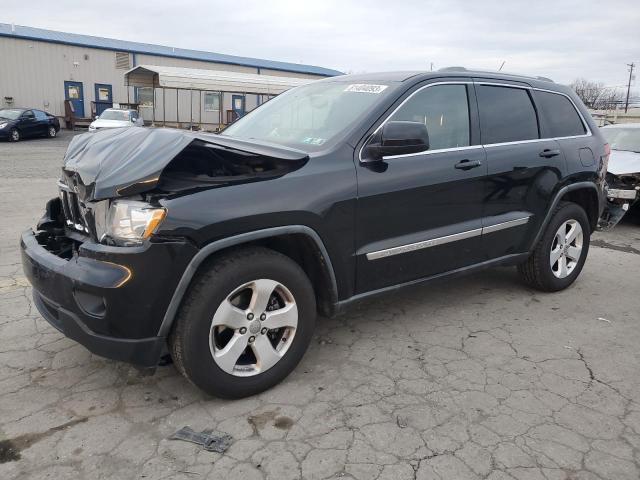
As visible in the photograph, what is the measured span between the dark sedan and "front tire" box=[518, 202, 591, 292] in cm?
2182

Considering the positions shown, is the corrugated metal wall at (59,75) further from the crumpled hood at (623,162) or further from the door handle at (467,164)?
the door handle at (467,164)

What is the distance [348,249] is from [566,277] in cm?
269

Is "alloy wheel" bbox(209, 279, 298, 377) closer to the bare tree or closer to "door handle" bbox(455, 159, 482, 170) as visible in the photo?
"door handle" bbox(455, 159, 482, 170)

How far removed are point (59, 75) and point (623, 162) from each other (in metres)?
29.8

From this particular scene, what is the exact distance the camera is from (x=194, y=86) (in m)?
24.1

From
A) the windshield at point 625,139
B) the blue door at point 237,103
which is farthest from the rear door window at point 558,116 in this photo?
the blue door at point 237,103

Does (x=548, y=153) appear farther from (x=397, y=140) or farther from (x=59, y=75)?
(x=59, y=75)

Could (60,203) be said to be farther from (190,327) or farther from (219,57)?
(219,57)

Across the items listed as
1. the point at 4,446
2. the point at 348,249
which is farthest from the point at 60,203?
the point at 348,249

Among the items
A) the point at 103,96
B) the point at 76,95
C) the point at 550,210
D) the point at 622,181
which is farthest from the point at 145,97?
the point at 550,210

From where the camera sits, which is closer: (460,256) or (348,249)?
(348,249)

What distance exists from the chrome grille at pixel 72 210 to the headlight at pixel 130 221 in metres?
0.31

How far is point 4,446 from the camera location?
2.44 metres

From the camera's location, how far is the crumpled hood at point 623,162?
297 inches
